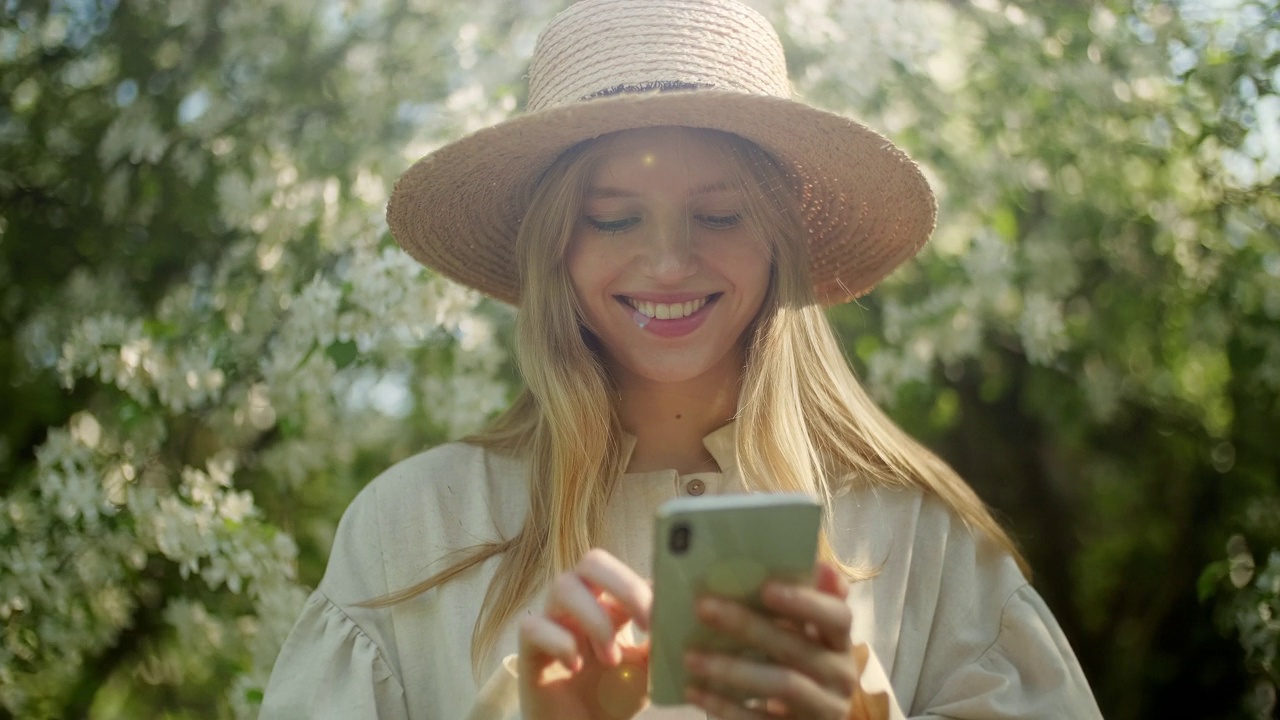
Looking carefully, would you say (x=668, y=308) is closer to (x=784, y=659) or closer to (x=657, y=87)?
(x=657, y=87)

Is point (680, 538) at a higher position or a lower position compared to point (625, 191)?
lower

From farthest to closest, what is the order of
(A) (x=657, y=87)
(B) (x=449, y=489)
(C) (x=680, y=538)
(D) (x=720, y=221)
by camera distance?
(B) (x=449, y=489) → (D) (x=720, y=221) → (A) (x=657, y=87) → (C) (x=680, y=538)

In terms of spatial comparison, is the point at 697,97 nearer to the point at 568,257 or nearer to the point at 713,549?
the point at 568,257

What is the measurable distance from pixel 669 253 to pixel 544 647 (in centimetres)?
74

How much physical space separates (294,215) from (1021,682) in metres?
2.10

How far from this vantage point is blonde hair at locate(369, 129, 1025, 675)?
69.9 inches

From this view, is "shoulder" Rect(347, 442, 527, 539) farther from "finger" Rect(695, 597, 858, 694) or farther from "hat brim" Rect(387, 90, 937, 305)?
"finger" Rect(695, 597, 858, 694)

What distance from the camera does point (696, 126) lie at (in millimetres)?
1753

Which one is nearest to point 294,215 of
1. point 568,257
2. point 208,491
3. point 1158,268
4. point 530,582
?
point 208,491

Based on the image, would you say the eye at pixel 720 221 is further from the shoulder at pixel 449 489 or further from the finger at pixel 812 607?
the finger at pixel 812 607

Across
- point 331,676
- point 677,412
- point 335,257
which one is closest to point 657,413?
point 677,412

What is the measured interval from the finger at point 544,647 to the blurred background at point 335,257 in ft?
4.84

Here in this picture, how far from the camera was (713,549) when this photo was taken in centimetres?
105

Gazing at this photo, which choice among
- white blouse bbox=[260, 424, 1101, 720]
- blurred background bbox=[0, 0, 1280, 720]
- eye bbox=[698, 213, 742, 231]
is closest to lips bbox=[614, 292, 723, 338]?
eye bbox=[698, 213, 742, 231]
